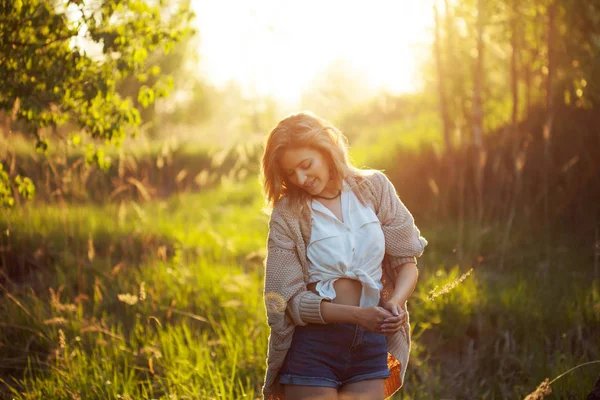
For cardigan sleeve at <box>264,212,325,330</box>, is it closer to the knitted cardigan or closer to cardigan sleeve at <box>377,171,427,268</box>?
the knitted cardigan

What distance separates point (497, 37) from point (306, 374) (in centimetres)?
597

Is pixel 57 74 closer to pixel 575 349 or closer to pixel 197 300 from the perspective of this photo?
pixel 197 300

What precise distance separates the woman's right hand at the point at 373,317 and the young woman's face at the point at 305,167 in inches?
24.0

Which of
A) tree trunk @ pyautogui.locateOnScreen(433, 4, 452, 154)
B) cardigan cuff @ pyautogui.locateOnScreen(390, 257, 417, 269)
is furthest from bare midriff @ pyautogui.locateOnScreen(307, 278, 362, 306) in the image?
tree trunk @ pyautogui.locateOnScreen(433, 4, 452, 154)

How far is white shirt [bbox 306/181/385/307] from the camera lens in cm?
282

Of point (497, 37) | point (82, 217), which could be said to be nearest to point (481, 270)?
point (497, 37)

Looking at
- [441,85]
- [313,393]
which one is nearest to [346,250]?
[313,393]

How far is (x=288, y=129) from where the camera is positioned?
2861 mm

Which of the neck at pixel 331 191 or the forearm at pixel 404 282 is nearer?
the forearm at pixel 404 282

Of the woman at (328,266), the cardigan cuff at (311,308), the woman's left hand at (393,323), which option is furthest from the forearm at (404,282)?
the cardigan cuff at (311,308)

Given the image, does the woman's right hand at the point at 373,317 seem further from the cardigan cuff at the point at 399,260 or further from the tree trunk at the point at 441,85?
the tree trunk at the point at 441,85

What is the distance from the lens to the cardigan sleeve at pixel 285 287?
272 centimetres

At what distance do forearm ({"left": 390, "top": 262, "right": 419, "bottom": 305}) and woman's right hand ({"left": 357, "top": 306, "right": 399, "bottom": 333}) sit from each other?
193mm

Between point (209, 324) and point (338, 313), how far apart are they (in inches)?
101
